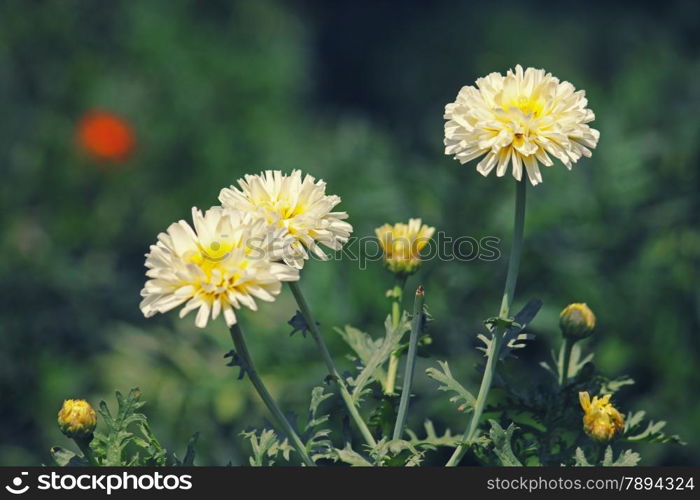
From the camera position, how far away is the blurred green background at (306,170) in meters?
2.18

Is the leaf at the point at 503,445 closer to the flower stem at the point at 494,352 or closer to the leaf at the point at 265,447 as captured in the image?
the flower stem at the point at 494,352

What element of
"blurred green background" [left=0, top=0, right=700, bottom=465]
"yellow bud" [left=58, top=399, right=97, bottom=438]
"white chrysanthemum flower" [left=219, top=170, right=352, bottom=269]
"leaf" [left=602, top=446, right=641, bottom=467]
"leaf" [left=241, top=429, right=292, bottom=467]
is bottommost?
"leaf" [left=602, top=446, right=641, bottom=467]

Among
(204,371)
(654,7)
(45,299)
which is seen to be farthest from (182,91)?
(654,7)

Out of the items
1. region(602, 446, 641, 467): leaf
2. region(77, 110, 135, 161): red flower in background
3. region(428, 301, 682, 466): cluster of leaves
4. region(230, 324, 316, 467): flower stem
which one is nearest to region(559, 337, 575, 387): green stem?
region(428, 301, 682, 466): cluster of leaves

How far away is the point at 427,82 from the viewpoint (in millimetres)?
4477

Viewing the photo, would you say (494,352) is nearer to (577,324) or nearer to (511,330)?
(511,330)

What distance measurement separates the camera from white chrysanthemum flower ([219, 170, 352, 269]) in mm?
897

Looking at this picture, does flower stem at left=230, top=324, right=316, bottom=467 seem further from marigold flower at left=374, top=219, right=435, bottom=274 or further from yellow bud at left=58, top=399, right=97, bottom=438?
marigold flower at left=374, top=219, right=435, bottom=274

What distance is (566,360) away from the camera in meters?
1.01

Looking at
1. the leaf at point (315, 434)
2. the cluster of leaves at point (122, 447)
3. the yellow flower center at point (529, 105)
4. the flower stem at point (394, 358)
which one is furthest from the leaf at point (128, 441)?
the yellow flower center at point (529, 105)

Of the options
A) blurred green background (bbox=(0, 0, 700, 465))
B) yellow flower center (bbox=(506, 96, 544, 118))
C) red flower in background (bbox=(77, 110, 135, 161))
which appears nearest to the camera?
yellow flower center (bbox=(506, 96, 544, 118))

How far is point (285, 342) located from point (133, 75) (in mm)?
1886

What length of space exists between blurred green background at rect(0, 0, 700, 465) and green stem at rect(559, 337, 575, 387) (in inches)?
34.3

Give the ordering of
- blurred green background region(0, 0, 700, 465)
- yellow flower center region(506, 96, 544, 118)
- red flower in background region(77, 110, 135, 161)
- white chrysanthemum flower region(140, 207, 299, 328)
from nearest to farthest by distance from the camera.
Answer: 1. white chrysanthemum flower region(140, 207, 299, 328)
2. yellow flower center region(506, 96, 544, 118)
3. blurred green background region(0, 0, 700, 465)
4. red flower in background region(77, 110, 135, 161)
